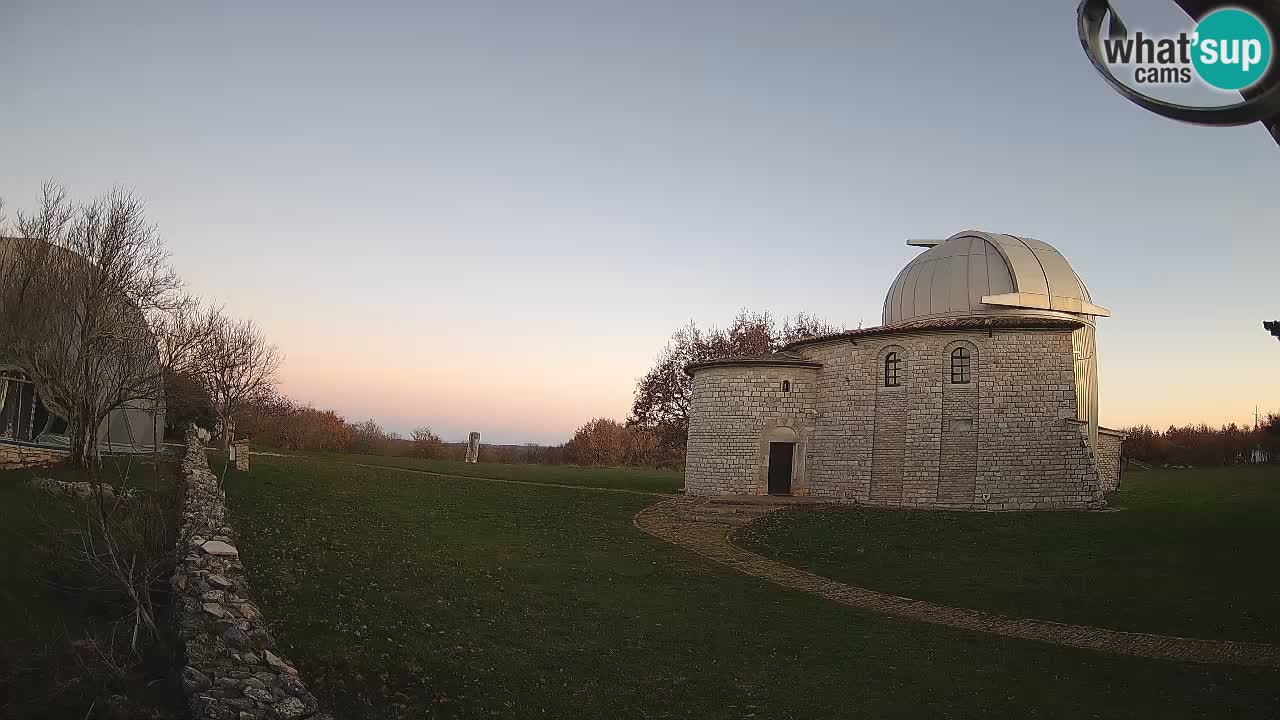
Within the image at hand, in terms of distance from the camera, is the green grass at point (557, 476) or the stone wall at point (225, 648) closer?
the stone wall at point (225, 648)

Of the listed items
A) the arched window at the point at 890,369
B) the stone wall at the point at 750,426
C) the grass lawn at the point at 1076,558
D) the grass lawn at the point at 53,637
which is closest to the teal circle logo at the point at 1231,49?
the grass lawn at the point at 53,637

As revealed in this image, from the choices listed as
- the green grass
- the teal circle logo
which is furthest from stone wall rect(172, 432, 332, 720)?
the green grass

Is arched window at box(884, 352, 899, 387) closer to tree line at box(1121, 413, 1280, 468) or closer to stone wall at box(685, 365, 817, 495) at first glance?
stone wall at box(685, 365, 817, 495)

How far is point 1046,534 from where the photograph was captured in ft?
57.1

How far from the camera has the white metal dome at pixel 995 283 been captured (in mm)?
24125

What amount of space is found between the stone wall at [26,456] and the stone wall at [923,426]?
18806 mm

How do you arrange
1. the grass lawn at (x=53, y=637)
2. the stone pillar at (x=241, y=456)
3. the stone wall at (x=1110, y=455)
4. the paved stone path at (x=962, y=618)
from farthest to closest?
the stone wall at (x=1110, y=455) < the stone pillar at (x=241, y=456) < the paved stone path at (x=962, y=618) < the grass lawn at (x=53, y=637)

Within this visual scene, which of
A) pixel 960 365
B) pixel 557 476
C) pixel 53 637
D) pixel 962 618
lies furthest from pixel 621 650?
pixel 557 476

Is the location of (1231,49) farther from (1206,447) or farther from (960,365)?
(1206,447)

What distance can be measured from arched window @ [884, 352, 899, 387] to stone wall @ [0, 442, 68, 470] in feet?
78.3

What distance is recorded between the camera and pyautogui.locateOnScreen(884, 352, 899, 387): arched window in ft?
80.3

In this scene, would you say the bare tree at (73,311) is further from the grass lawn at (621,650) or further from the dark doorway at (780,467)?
the dark doorway at (780,467)

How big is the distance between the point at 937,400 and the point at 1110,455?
14.9 metres

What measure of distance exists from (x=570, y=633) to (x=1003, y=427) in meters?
17.5
